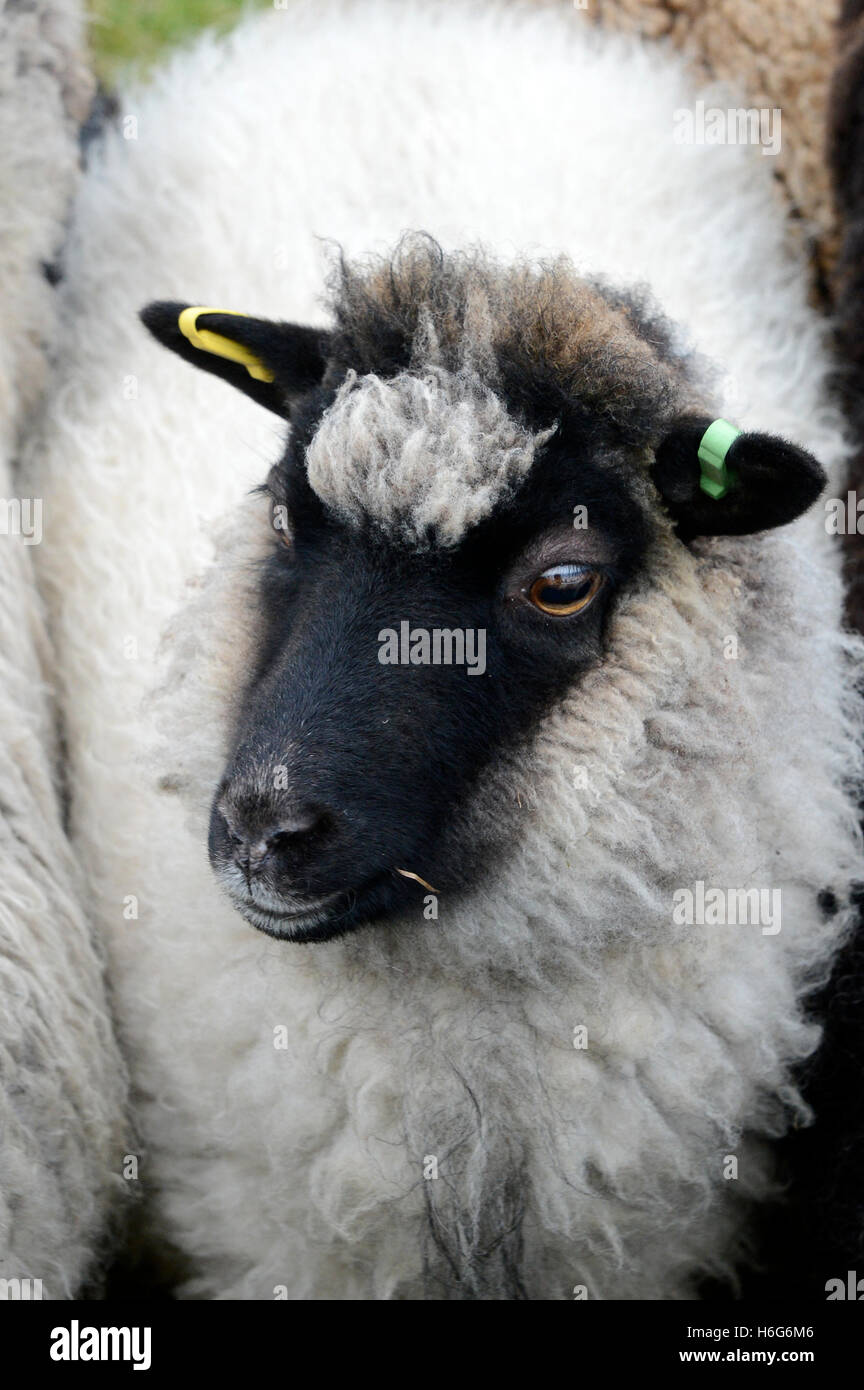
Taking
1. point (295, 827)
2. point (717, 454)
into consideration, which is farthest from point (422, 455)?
point (295, 827)

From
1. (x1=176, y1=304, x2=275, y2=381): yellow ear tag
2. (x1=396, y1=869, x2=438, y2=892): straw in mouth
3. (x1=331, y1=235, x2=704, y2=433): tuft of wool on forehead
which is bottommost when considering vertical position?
(x1=396, y1=869, x2=438, y2=892): straw in mouth

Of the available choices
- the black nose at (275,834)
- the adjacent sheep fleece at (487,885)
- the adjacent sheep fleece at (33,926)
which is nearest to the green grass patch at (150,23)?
the adjacent sheep fleece at (33,926)

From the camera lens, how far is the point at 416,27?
185 inches

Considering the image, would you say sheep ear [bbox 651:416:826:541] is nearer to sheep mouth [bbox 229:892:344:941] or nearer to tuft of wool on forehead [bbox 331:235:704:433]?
tuft of wool on forehead [bbox 331:235:704:433]

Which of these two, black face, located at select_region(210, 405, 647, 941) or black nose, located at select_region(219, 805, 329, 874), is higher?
black face, located at select_region(210, 405, 647, 941)

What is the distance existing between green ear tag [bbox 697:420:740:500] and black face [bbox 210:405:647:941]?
136mm

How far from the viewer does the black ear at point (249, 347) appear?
2799 millimetres

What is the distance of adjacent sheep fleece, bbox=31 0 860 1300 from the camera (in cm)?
262

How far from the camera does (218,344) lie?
2.89 m

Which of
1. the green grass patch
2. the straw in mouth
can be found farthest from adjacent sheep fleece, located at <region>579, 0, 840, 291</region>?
the straw in mouth

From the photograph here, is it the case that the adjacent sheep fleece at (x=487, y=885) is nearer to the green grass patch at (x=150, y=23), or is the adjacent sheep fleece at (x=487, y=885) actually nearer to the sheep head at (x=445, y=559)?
the sheep head at (x=445, y=559)

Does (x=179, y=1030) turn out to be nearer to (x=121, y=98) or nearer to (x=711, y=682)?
(x=711, y=682)

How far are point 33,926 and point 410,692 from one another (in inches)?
46.6

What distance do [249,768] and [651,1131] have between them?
1093 millimetres
